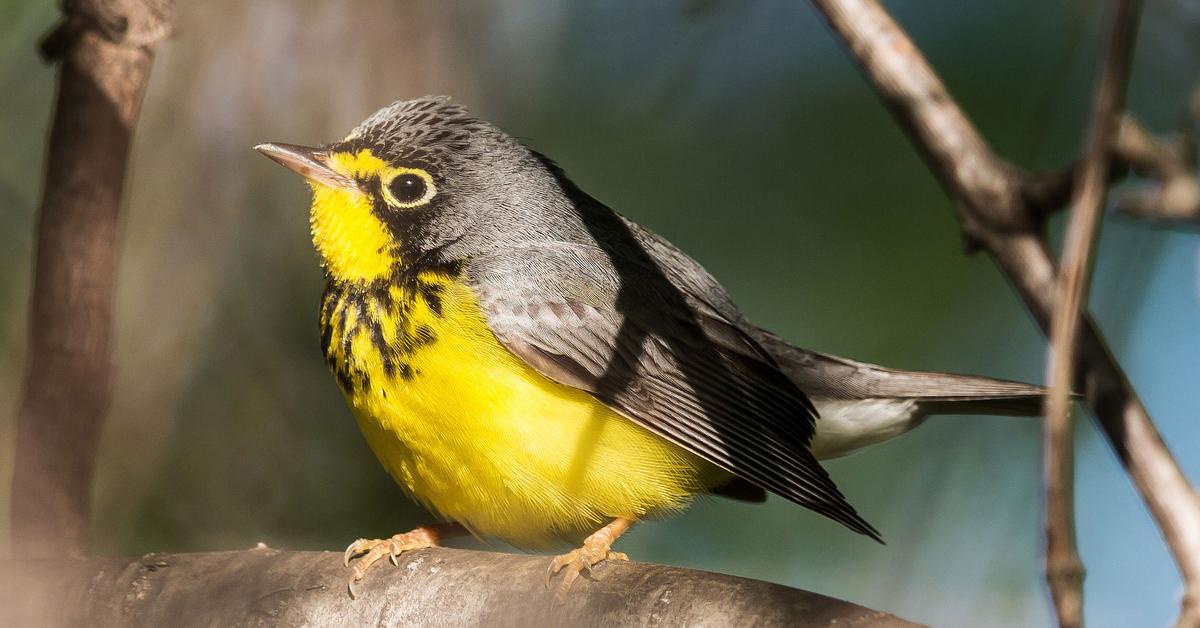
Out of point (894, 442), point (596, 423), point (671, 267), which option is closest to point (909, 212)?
point (894, 442)

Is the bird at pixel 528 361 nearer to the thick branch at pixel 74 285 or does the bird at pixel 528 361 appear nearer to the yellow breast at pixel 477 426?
the yellow breast at pixel 477 426

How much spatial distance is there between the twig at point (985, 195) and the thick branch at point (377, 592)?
0.98 m

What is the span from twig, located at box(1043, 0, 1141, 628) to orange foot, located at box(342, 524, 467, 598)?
2.43 m

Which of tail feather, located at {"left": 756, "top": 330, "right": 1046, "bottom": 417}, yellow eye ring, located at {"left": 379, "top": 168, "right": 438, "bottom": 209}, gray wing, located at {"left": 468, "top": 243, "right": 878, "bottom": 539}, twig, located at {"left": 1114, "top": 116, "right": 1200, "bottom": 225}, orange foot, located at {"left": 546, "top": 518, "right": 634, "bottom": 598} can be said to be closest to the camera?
twig, located at {"left": 1114, "top": 116, "right": 1200, "bottom": 225}

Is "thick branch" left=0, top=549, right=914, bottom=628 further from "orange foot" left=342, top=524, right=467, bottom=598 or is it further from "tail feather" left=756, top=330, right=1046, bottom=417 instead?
"tail feather" left=756, top=330, right=1046, bottom=417

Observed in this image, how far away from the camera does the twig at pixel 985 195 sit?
7.84ft

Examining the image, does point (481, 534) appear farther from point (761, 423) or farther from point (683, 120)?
point (683, 120)

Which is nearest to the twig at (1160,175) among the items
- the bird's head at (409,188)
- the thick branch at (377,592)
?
the thick branch at (377,592)

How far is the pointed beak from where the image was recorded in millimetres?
4715

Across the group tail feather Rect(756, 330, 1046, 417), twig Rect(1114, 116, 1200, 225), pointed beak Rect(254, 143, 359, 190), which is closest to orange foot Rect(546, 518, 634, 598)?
tail feather Rect(756, 330, 1046, 417)

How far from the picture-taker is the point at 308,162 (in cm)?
474

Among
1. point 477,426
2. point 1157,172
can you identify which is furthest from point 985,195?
point 477,426

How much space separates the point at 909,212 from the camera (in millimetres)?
7711

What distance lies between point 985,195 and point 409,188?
2818 mm
